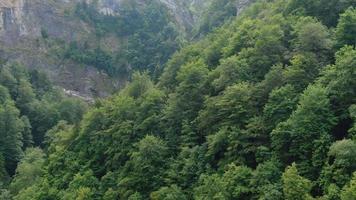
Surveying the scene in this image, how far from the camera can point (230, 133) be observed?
158 ft

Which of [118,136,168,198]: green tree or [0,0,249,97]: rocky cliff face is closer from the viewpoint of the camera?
[118,136,168,198]: green tree

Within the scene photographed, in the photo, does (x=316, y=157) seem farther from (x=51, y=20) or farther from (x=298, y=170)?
(x=51, y=20)

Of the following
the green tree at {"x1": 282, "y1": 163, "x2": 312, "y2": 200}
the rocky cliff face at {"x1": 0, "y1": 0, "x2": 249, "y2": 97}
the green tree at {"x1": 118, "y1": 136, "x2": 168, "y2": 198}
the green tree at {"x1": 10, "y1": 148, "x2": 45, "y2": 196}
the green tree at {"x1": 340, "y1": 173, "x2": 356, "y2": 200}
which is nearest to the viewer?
the green tree at {"x1": 340, "y1": 173, "x2": 356, "y2": 200}

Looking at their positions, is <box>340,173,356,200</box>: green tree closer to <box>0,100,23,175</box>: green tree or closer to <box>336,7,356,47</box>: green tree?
<box>336,7,356,47</box>: green tree

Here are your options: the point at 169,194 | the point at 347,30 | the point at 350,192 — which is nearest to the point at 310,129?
the point at 350,192

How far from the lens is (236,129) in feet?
156

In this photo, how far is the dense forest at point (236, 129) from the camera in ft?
136

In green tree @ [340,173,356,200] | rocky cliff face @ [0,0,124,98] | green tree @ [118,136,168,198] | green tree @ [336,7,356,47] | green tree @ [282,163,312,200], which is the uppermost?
green tree @ [336,7,356,47]

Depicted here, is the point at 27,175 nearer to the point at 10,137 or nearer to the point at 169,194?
the point at 10,137

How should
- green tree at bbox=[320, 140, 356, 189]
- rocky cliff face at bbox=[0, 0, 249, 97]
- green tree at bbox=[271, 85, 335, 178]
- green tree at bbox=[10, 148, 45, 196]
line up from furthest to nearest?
rocky cliff face at bbox=[0, 0, 249, 97], green tree at bbox=[10, 148, 45, 196], green tree at bbox=[271, 85, 335, 178], green tree at bbox=[320, 140, 356, 189]

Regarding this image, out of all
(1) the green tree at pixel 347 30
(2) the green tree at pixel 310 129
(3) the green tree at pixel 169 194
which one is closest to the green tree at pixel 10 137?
(3) the green tree at pixel 169 194

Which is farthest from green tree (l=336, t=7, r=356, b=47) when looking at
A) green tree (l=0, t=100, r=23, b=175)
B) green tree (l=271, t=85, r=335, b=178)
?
green tree (l=0, t=100, r=23, b=175)

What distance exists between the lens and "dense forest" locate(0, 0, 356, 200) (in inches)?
1628

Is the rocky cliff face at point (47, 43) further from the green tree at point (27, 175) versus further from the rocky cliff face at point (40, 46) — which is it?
the green tree at point (27, 175)
